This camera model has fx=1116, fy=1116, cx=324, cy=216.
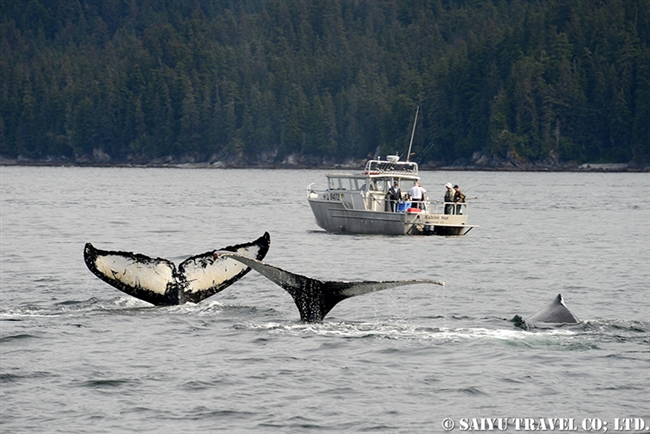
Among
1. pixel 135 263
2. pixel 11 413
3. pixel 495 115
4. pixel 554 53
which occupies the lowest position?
pixel 11 413

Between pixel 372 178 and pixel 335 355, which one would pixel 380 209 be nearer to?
pixel 372 178

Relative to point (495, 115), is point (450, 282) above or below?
below

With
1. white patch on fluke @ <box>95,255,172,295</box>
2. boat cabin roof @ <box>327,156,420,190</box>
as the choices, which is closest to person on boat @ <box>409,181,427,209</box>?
boat cabin roof @ <box>327,156,420,190</box>

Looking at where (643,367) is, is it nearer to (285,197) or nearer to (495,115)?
(285,197)

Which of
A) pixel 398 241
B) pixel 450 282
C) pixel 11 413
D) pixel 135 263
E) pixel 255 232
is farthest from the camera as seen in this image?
pixel 255 232

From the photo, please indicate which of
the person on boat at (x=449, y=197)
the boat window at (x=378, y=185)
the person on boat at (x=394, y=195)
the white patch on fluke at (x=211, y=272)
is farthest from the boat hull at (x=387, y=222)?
the white patch on fluke at (x=211, y=272)

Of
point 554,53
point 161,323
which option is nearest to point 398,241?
point 161,323

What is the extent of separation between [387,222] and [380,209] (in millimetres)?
1691

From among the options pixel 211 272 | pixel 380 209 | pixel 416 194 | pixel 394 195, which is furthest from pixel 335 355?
pixel 380 209

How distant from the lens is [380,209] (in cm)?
4619

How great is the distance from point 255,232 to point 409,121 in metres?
145

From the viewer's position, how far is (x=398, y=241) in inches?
1683

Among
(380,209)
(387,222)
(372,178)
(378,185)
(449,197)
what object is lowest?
(387,222)

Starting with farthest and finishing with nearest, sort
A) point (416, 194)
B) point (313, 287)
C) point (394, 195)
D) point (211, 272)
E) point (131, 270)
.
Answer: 1. point (394, 195)
2. point (416, 194)
3. point (211, 272)
4. point (131, 270)
5. point (313, 287)
